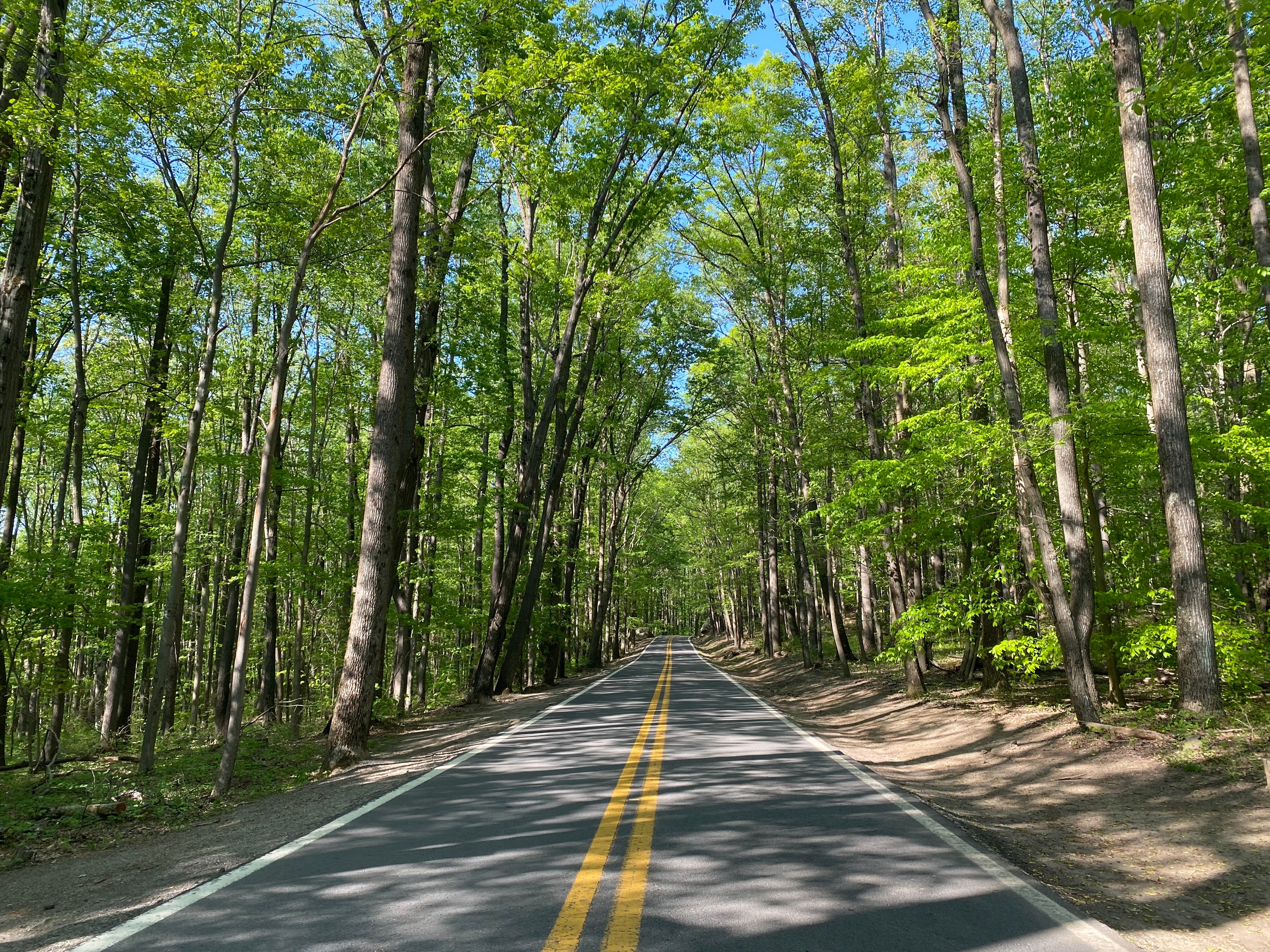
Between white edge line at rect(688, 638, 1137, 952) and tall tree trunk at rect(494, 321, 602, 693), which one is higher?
tall tree trunk at rect(494, 321, 602, 693)

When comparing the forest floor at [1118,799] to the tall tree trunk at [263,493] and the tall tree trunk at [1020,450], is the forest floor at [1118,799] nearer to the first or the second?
the tall tree trunk at [1020,450]

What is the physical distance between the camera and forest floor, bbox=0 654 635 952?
13.5ft

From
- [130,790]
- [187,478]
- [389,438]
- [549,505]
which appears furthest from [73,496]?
[549,505]

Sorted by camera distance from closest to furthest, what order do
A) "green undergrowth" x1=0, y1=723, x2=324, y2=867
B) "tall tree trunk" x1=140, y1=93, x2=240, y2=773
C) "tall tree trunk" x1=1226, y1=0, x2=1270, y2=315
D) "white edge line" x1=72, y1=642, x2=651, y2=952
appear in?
"white edge line" x1=72, y1=642, x2=651, y2=952, "green undergrowth" x1=0, y1=723, x2=324, y2=867, "tall tree trunk" x1=140, y1=93, x2=240, y2=773, "tall tree trunk" x1=1226, y1=0, x2=1270, y2=315

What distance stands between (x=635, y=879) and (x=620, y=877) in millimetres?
92

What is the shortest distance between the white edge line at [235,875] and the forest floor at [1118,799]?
5105 millimetres

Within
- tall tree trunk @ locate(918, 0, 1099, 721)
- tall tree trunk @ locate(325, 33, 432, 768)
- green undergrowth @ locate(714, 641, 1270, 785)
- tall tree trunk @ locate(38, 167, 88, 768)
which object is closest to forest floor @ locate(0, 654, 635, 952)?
tall tree trunk @ locate(325, 33, 432, 768)

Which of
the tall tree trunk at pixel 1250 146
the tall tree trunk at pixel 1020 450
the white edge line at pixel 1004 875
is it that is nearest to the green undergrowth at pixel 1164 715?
the tall tree trunk at pixel 1020 450

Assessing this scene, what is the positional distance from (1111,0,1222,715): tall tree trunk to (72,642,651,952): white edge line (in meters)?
8.62

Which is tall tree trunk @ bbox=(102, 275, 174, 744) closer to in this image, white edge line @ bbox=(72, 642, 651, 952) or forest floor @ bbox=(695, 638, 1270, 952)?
white edge line @ bbox=(72, 642, 651, 952)

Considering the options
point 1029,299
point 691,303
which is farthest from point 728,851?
point 691,303

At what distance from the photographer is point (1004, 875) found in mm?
4371

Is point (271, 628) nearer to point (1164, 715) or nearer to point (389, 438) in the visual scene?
point (389, 438)

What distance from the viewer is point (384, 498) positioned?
9852 mm
